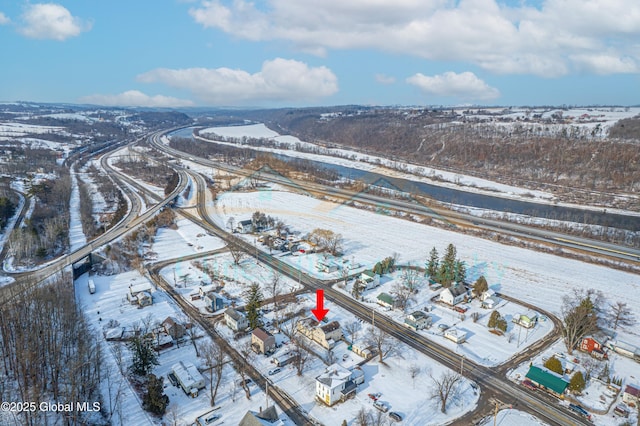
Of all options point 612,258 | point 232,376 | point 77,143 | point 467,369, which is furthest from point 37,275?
point 77,143

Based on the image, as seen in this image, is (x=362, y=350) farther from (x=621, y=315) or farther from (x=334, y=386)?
(x=621, y=315)

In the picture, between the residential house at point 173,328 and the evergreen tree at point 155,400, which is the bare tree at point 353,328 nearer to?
the residential house at point 173,328

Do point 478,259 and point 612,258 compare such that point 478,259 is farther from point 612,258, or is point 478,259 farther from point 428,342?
point 428,342

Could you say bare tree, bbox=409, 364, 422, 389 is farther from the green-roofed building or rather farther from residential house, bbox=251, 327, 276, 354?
residential house, bbox=251, 327, 276, 354

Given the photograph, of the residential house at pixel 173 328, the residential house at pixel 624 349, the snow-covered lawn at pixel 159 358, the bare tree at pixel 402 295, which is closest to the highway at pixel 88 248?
the snow-covered lawn at pixel 159 358

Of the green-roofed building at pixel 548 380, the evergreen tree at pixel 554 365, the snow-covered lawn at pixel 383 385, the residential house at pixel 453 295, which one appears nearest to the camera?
the snow-covered lawn at pixel 383 385

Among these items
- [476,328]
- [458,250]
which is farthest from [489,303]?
[458,250]

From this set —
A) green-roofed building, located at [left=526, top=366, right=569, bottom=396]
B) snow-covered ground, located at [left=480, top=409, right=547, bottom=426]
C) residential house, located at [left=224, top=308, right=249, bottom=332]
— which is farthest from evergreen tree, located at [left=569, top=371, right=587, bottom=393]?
residential house, located at [left=224, top=308, right=249, bottom=332]
